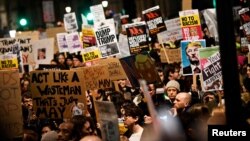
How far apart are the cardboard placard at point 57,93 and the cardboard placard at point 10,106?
572mm

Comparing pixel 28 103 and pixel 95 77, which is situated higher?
pixel 95 77

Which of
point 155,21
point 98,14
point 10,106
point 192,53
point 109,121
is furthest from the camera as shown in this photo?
point 98,14

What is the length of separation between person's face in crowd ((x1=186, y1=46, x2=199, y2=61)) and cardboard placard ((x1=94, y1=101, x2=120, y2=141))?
434 centimetres

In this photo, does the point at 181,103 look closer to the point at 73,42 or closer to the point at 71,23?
the point at 73,42

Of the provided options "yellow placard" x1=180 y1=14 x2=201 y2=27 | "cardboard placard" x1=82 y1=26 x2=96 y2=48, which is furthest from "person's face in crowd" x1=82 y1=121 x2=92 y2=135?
"cardboard placard" x1=82 y1=26 x2=96 y2=48

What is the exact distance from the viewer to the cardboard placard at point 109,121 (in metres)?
6.55

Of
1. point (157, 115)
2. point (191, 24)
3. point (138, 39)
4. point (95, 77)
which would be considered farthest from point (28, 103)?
point (157, 115)

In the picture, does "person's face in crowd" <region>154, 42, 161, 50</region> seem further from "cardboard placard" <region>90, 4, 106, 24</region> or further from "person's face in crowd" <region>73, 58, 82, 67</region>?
"person's face in crowd" <region>73, 58, 82, 67</region>

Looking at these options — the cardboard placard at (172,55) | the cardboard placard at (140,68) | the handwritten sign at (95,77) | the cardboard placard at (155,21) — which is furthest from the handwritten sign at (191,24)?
the cardboard placard at (140,68)

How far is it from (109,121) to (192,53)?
4611mm

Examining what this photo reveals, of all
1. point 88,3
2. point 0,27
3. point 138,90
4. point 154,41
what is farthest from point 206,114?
point 0,27

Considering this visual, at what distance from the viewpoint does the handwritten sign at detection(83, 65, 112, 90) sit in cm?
1049

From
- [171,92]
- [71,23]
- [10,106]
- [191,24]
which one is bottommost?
[171,92]

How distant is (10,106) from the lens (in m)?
8.71
